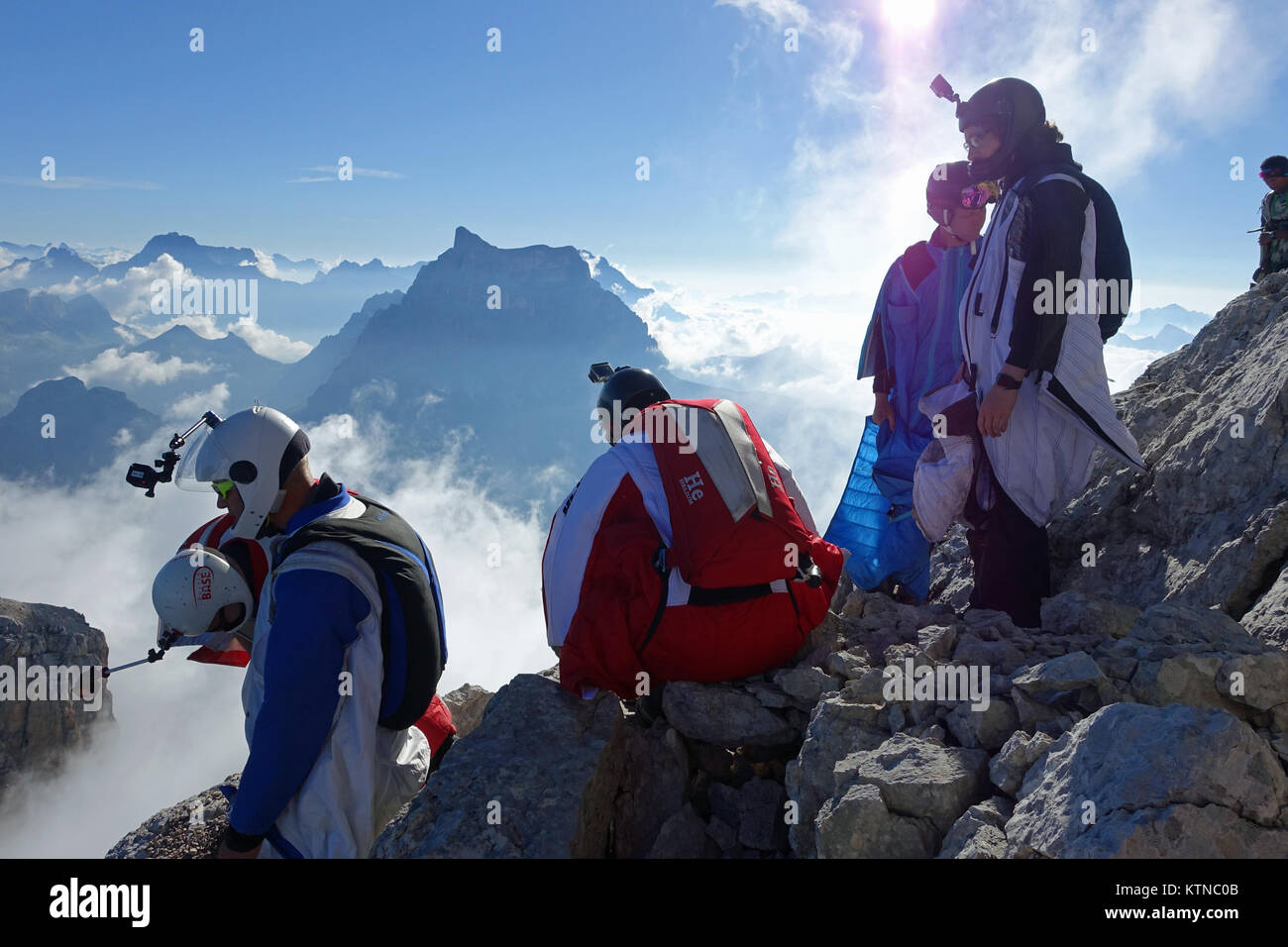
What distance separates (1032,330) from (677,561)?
284cm

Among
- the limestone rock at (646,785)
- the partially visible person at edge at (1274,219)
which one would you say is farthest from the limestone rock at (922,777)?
the partially visible person at edge at (1274,219)

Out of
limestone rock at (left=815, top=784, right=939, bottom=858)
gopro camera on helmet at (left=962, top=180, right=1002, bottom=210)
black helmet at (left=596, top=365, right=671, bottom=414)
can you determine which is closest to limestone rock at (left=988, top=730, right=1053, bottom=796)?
limestone rock at (left=815, top=784, right=939, bottom=858)

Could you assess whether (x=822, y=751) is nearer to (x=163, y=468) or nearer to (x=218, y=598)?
(x=218, y=598)

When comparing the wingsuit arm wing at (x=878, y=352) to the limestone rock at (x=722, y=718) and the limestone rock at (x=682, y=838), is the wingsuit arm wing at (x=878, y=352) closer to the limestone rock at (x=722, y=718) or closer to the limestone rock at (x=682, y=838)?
the limestone rock at (x=722, y=718)

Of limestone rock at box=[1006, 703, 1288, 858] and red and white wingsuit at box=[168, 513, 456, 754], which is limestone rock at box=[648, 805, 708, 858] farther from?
limestone rock at box=[1006, 703, 1288, 858]

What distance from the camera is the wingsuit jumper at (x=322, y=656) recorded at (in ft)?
10.6

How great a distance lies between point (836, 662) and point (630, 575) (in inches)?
53.6

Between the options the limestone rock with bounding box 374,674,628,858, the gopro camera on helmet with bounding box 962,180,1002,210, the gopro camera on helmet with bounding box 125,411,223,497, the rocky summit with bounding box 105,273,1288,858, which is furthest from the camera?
the gopro camera on helmet with bounding box 962,180,1002,210

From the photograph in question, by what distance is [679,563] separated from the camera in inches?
159

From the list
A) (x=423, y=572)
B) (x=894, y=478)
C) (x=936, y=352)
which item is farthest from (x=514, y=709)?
(x=936, y=352)

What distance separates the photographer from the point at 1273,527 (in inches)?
190

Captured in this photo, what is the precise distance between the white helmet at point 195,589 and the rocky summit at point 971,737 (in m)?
1.53

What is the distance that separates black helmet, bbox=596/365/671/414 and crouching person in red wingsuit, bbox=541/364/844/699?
96cm

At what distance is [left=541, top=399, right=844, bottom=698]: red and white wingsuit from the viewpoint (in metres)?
4.07
